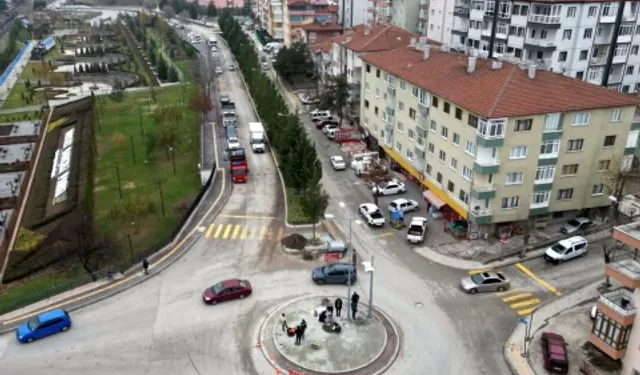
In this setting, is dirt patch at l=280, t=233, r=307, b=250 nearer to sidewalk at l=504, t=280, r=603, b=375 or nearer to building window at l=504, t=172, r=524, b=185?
building window at l=504, t=172, r=524, b=185

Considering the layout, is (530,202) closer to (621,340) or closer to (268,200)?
(621,340)

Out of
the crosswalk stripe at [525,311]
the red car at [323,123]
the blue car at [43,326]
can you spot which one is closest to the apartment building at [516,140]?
the crosswalk stripe at [525,311]

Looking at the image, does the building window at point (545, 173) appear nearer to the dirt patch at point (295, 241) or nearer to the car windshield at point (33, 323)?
the dirt patch at point (295, 241)

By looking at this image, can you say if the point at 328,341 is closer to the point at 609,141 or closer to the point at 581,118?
the point at 581,118

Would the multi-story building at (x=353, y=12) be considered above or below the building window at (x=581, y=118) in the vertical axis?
above

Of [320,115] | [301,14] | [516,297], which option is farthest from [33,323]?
[301,14]

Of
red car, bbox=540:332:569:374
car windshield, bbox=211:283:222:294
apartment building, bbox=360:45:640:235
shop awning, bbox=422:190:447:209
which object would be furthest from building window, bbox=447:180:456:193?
car windshield, bbox=211:283:222:294
